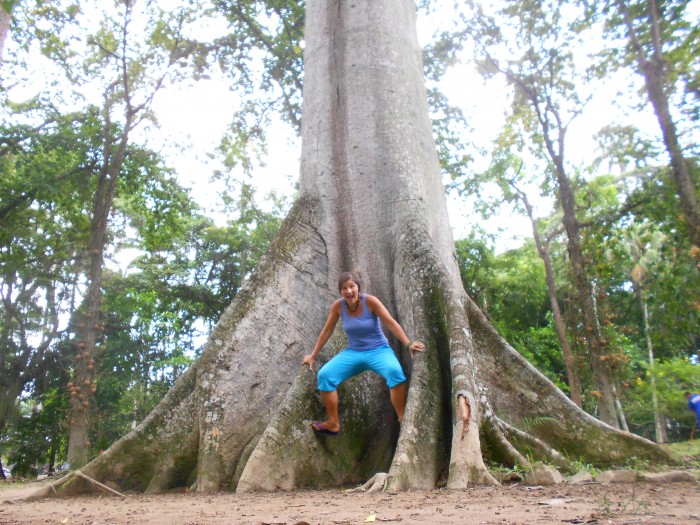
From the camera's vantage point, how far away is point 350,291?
4371 mm

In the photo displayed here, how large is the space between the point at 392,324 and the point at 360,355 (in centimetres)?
34

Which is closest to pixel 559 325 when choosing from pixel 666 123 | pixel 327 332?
pixel 666 123

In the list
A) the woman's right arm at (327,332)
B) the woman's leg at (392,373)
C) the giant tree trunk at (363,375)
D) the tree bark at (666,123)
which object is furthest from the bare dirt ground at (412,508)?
the tree bark at (666,123)

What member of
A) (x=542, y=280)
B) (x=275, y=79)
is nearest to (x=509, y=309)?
(x=542, y=280)

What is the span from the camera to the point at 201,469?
13.7ft

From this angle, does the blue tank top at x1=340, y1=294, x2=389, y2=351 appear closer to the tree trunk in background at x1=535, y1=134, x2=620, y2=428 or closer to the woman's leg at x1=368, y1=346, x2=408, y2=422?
the woman's leg at x1=368, y1=346, x2=408, y2=422

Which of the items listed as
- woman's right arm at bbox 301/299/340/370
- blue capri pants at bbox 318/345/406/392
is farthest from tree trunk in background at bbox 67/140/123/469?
blue capri pants at bbox 318/345/406/392

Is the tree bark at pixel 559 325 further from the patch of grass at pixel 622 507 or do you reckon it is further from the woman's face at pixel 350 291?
the patch of grass at pixel 622 507

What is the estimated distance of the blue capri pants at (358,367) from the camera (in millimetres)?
4238

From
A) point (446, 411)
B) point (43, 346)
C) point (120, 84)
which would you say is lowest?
point (446, 411)

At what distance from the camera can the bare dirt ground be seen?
2295 mm

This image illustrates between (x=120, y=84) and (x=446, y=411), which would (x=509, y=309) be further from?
(x=446, y=411)

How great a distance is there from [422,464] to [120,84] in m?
11.6

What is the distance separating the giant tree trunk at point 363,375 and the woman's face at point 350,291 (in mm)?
543
